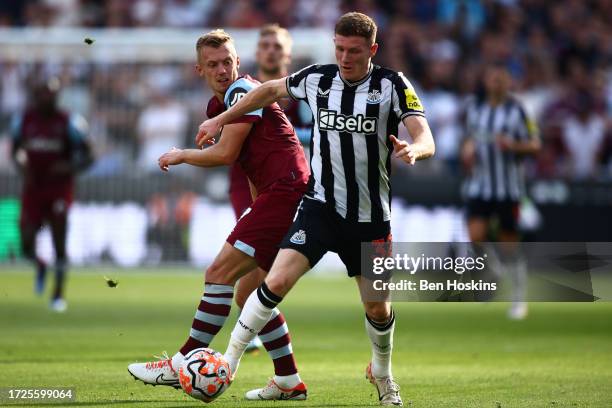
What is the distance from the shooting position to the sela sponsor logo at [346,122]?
683 centimetres

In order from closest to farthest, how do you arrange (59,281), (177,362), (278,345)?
(177,362) → (278,345) → (59,281)

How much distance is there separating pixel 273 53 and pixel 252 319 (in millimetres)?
4041

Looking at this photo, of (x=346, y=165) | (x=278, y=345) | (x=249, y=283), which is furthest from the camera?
(x=249, y=283)

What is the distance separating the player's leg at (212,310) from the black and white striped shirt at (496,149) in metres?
7.54

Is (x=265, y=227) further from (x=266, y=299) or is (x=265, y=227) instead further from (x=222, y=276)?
(x=266, y=299)

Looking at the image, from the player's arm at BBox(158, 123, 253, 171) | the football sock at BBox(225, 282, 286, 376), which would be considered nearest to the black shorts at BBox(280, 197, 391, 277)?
the football sock at BBox(225, 282, 286, 376)

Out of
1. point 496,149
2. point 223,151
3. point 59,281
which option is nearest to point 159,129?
point 59,281

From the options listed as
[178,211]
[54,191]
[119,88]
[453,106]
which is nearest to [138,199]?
[178,211]

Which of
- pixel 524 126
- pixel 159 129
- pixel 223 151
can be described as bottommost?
pixel 223 151

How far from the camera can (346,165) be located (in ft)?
22.7

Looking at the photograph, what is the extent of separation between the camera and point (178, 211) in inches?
743

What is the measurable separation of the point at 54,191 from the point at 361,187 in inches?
Result: 327

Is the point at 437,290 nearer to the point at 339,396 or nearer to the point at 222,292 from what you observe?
the point at 339,396

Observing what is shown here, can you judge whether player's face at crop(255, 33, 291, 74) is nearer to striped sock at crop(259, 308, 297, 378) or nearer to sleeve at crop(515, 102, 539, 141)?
striped sock at crop(259, 308, 297, 378)
